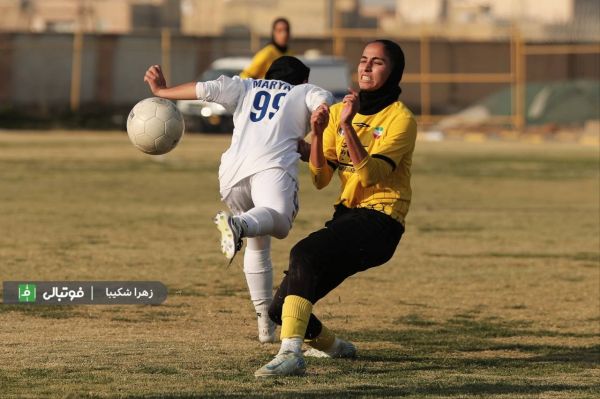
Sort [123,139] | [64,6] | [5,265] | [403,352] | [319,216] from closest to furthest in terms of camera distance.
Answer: [403,352], [5,265], [319,216], [123,139], [64,6]

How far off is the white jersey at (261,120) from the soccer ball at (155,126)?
694 millimetres

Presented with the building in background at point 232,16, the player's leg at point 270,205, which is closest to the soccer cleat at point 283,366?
the player's leg at point 270,205

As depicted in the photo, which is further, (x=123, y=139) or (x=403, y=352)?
(x=123, y=139)

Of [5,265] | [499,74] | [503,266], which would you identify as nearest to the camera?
[5,265]

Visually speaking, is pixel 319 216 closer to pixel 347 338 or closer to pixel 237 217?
pixel 347 338

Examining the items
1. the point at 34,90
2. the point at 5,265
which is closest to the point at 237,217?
the point at 5,265

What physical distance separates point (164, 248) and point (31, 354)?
20.8 feet

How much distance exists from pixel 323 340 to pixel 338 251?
782 mm

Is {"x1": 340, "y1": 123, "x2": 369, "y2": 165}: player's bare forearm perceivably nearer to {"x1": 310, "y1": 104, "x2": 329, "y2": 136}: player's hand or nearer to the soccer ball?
{"x1": 310, "y1": 104, "x2": 329, "y2": 136}: player's hand

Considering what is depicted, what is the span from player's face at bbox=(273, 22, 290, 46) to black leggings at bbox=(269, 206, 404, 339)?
29.0 ft

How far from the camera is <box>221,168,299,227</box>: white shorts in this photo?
8430 millimetres

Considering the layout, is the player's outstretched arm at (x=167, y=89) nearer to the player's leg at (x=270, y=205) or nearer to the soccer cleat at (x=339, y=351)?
the player's leg at (x=270, y=205)

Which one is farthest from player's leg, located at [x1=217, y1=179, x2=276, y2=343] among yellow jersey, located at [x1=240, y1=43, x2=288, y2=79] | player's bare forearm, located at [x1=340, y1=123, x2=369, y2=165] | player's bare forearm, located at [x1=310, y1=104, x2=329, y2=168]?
yellow jersey, located at [x1=240, y1=43, x2=288, y2=79]

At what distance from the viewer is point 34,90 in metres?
46.2
